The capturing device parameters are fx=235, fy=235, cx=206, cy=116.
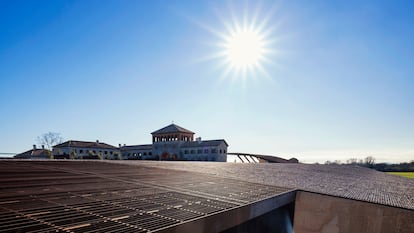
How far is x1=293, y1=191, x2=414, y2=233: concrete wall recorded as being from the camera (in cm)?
428

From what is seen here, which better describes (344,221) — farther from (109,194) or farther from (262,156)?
(262,156)

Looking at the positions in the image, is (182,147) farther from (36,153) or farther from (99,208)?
(99,208)

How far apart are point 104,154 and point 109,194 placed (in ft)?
151

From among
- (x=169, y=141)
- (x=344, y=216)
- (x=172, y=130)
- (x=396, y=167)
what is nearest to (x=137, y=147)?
(x=169, y=141)

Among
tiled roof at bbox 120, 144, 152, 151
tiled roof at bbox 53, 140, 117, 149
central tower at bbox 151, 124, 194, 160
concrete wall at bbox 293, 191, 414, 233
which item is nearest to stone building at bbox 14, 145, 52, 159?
tiled roof at bbox 53, 140, 117, 149

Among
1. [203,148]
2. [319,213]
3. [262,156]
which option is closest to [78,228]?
[319,213]

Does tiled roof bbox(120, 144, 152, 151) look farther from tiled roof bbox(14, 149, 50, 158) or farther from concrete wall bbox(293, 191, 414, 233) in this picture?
concrete wall bbox(293, 191, 414, 233)

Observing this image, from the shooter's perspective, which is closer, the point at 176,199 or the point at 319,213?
the point at 176,199

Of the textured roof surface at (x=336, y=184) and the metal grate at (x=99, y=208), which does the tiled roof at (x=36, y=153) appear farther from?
the metal grate at (x=99, y=208)

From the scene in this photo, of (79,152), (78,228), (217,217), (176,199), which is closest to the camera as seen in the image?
(78,228)

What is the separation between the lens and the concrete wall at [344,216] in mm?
4281

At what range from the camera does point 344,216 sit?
479cm

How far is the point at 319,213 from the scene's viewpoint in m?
5.05

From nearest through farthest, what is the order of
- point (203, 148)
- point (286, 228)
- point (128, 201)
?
point (128, 201)
point (286, 228)
point (203, 148)
